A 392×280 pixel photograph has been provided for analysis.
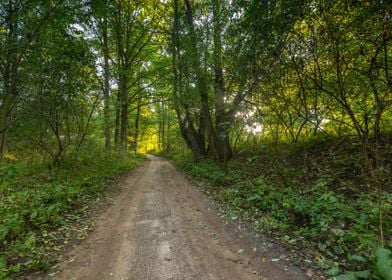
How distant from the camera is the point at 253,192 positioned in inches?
259

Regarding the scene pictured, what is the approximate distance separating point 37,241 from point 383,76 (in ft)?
26.2

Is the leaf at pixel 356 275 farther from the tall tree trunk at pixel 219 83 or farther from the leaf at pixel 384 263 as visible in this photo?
the tall tree trunk at pixel 219 83

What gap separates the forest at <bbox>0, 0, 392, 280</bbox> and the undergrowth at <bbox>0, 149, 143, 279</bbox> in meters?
0.03

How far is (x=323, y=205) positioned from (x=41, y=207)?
6036 mm

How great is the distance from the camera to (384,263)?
275 centimetres

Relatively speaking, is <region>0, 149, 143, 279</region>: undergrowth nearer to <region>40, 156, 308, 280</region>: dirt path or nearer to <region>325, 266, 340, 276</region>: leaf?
<region>40, 156, 308, 280</region>: dirt path

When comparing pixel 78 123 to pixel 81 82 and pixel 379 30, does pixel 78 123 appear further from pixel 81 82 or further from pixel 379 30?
pixel 379 30

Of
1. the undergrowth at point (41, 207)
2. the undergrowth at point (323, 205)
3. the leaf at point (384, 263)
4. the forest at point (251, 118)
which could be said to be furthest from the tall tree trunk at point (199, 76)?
the leaf at point (384, 263)

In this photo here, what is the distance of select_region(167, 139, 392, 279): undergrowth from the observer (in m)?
3.37

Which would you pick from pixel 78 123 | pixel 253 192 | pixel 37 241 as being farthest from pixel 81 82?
Answer: pixel 253 192

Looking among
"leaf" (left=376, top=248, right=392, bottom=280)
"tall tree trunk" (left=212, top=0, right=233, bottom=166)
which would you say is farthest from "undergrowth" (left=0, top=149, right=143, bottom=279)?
"tall tree trunk" (left=212, top=0, right=233, bottom=166)

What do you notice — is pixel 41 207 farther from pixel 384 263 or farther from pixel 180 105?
pixel 180 105

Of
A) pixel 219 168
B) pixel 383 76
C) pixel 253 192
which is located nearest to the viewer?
pixel 383 76

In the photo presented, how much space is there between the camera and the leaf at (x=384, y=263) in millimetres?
2653
